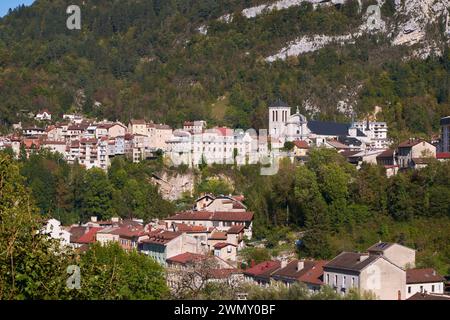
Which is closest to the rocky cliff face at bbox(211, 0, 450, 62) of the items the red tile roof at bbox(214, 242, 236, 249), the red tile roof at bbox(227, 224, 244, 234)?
the red tile roof at bbox(227, 224, 244, 234)

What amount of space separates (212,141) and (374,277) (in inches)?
1425

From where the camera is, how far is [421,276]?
3541 cm

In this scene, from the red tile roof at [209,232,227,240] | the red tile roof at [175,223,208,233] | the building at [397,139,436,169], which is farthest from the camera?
the building at [397,139,436,169]

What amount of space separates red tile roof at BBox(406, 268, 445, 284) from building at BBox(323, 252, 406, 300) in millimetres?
704

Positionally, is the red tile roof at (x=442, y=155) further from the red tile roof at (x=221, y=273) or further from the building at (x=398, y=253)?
the red tile roof at (x=221, y=273)

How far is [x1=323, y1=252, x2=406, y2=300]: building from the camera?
33.6 metres

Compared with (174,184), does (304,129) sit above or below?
above

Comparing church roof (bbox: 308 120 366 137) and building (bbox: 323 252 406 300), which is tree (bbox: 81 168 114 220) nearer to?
church roof (bbox: 308 120 366 137)

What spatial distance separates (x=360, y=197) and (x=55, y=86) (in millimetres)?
53090

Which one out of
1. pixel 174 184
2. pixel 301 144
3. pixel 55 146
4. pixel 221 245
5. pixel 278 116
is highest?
pixel 278 116

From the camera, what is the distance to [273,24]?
348ft

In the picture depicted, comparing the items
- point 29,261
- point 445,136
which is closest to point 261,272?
point 445,136
